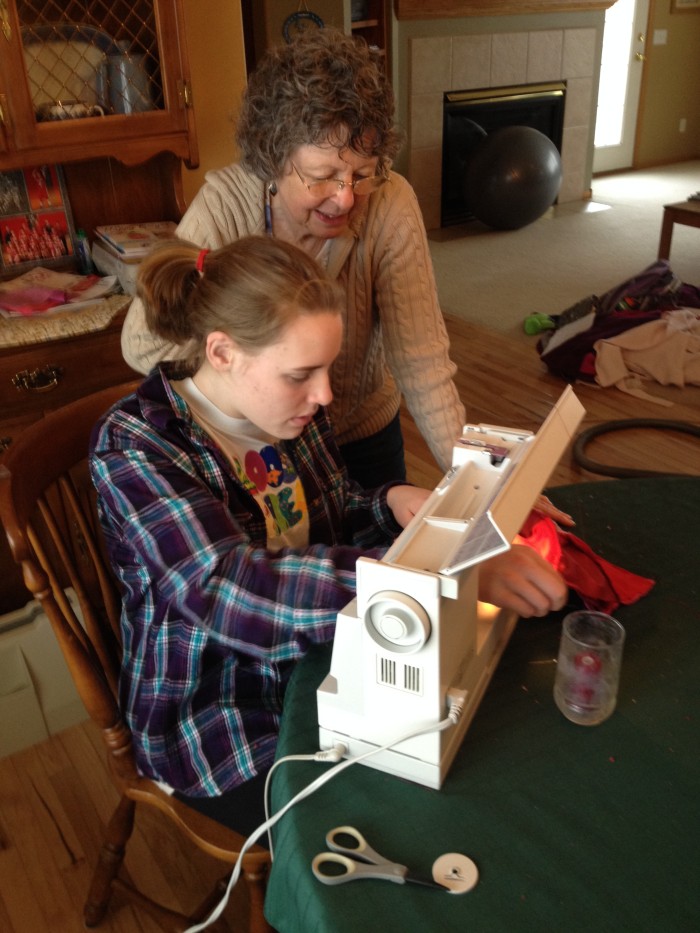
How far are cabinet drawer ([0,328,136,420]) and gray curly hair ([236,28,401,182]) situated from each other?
2.87 feet

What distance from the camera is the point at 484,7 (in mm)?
5715

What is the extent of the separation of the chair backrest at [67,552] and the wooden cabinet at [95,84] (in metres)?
0.99

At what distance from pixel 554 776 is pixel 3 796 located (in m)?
1.42

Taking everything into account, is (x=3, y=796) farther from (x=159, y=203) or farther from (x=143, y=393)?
(x=159, y=203)

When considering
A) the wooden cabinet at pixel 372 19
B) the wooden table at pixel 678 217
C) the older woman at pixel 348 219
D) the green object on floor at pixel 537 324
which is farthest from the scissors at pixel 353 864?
the wooden cabinet at pixel 372 19

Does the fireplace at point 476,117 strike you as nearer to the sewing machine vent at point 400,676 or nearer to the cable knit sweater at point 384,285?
the cable knit sweater at point 384,285

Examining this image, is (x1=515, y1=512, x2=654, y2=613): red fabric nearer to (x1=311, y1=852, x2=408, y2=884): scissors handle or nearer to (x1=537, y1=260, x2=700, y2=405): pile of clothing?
(x1=311, y1=852, x2=408, y2=884): scissors handle

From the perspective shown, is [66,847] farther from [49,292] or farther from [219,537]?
[49,292]

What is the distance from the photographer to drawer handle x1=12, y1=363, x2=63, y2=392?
2.03 metres

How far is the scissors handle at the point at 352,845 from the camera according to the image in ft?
2.51

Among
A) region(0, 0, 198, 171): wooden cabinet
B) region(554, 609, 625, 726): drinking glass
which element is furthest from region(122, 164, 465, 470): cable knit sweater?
region(0, 0, 198, 171): wooden cabinet

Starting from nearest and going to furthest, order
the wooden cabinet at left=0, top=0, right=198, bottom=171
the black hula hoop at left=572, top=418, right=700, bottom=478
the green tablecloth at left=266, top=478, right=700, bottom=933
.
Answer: the green tablecloth at left=266, top=478, right=700, bottom=933 < the wooden cabinet at left=0, top=0, right=198, bottom=171 < the black hula hoop at left=572, top=418, right=700, bottom=478

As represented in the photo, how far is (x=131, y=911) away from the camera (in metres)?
1.55

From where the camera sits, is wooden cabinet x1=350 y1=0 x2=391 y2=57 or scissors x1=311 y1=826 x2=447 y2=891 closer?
scissors x1=311 y1=826 x2=447 y2=891
